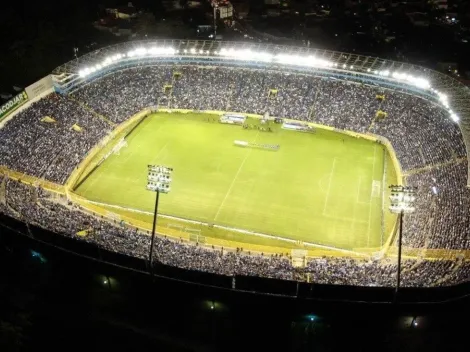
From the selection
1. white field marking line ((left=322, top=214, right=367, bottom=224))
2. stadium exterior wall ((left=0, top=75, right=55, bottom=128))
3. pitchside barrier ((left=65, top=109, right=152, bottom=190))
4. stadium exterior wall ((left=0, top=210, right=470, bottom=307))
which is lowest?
stadium exterior wall ((left=0, top=210, right=470, bottom=307))

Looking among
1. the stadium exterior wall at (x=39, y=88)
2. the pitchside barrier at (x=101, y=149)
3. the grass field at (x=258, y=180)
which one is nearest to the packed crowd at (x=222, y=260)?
the grass field at (x=258, y=180)

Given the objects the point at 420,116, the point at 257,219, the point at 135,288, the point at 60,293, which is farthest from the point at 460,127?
the point at 60,293

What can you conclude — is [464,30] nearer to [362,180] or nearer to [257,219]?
[362,180]

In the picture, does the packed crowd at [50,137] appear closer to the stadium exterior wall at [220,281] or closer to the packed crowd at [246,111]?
the packed crowd at [246,111]

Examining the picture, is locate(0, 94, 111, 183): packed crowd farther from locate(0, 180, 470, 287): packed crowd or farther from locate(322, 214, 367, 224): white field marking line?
locate(322, 214, 367, 224): white field marking line

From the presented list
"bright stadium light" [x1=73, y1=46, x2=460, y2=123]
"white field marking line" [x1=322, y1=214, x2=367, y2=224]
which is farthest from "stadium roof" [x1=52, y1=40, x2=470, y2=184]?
"white field marking line" [x1=322, y1=214, x2=367, y2=224]

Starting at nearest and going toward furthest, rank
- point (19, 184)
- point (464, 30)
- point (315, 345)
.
→ point (315, 345)
point (19, 184)
point (464, 30)
